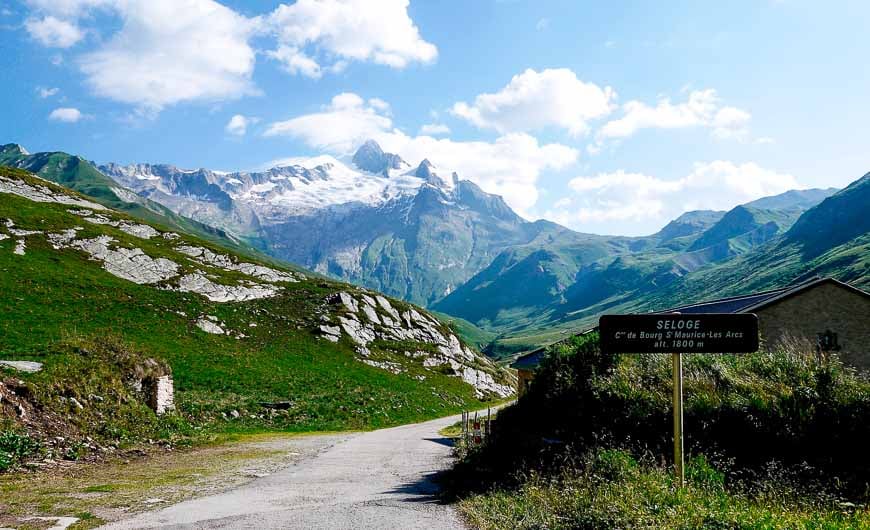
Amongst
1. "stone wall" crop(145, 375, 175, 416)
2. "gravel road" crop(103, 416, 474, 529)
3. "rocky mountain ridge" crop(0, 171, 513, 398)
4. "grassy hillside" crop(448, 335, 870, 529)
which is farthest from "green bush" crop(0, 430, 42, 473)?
"rocky mountain ridge" crop(0, 171, 513, 398)

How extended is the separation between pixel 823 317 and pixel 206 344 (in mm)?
52358

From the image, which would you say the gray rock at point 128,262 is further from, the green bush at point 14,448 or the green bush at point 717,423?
the green bush at point 717,423

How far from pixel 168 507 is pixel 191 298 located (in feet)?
186

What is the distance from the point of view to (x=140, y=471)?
752 inches

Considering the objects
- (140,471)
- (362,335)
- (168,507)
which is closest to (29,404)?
(140,471)

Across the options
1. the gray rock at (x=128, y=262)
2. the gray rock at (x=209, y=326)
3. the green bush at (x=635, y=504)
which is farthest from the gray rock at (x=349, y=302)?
the green bush at (x=635, y=504)

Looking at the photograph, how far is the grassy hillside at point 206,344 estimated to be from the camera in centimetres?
3472

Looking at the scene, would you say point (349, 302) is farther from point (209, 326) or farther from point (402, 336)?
point (209, 326)

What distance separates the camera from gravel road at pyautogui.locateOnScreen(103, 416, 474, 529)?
37.9 ft

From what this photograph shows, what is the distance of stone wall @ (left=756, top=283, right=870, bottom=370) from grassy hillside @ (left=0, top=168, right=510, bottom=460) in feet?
104

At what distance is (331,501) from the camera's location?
561 inches

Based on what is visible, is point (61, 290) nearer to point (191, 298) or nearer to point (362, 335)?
point (191, 298)

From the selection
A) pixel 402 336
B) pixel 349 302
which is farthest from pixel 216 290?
pixel 402 336

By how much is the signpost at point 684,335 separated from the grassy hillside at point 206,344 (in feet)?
72.2
